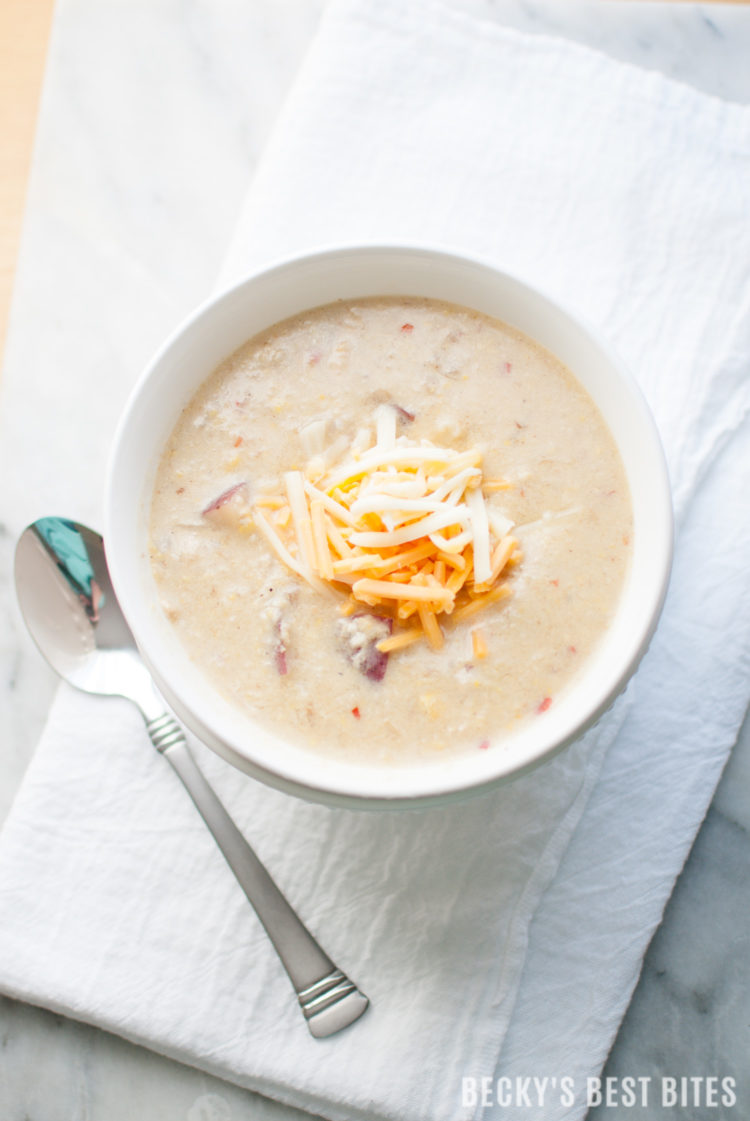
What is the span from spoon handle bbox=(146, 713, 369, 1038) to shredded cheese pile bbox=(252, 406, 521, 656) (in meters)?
0.51

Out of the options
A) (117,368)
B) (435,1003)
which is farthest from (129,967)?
(117,368)

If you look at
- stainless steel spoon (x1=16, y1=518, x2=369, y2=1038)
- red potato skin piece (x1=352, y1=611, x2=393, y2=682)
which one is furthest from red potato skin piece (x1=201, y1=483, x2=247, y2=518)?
stainless steel spoon (x1=16, y1=518, x2=369, y2=1038)

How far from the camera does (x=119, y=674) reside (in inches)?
67.0

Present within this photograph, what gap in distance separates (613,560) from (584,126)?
3.16ft

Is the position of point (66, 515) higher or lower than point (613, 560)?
higher

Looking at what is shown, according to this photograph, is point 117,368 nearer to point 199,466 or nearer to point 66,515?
point 66,515

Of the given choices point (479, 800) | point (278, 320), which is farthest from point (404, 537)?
point (479, 800)

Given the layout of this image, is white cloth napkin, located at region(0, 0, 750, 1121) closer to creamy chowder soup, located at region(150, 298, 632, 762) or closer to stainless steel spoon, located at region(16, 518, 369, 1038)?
stainless steel spoon, located at region(16, 518, 369, 1038)

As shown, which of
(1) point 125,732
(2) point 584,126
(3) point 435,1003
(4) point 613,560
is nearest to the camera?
(4) point 613,560

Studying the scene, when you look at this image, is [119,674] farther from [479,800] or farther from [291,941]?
[479,800]

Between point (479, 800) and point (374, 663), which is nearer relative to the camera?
point (374, 663)

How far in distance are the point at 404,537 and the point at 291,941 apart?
0.75 m

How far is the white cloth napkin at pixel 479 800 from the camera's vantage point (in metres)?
1.59

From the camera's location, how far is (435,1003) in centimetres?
158
